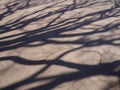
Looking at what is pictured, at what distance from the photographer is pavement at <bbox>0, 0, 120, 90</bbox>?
3.90 m

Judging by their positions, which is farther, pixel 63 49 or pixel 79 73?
pixel 63 49

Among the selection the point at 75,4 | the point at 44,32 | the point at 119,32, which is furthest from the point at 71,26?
the point at 75,4

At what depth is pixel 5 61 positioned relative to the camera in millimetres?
5098

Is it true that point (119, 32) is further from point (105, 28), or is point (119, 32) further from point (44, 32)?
point (44, 32)

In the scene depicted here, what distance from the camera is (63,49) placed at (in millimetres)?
5164

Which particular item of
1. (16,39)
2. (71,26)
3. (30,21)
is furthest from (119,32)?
(30,21)

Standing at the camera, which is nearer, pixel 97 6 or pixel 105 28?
pixel 105 28

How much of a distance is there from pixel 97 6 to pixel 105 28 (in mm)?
2700

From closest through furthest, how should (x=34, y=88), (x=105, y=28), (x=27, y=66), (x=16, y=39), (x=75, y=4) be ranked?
(x=34, y=88)
(x=27, y=66)
(x=105, y=28)
(x=16, y=39)
(x=75, y=4)

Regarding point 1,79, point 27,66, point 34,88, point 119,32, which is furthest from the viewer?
point 119,32

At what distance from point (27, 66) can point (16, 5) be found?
7.38m

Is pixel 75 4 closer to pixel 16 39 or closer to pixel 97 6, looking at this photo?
pixel 97 6

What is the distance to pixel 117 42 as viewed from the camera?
4.94 meters

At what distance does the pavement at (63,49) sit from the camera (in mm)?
3896
